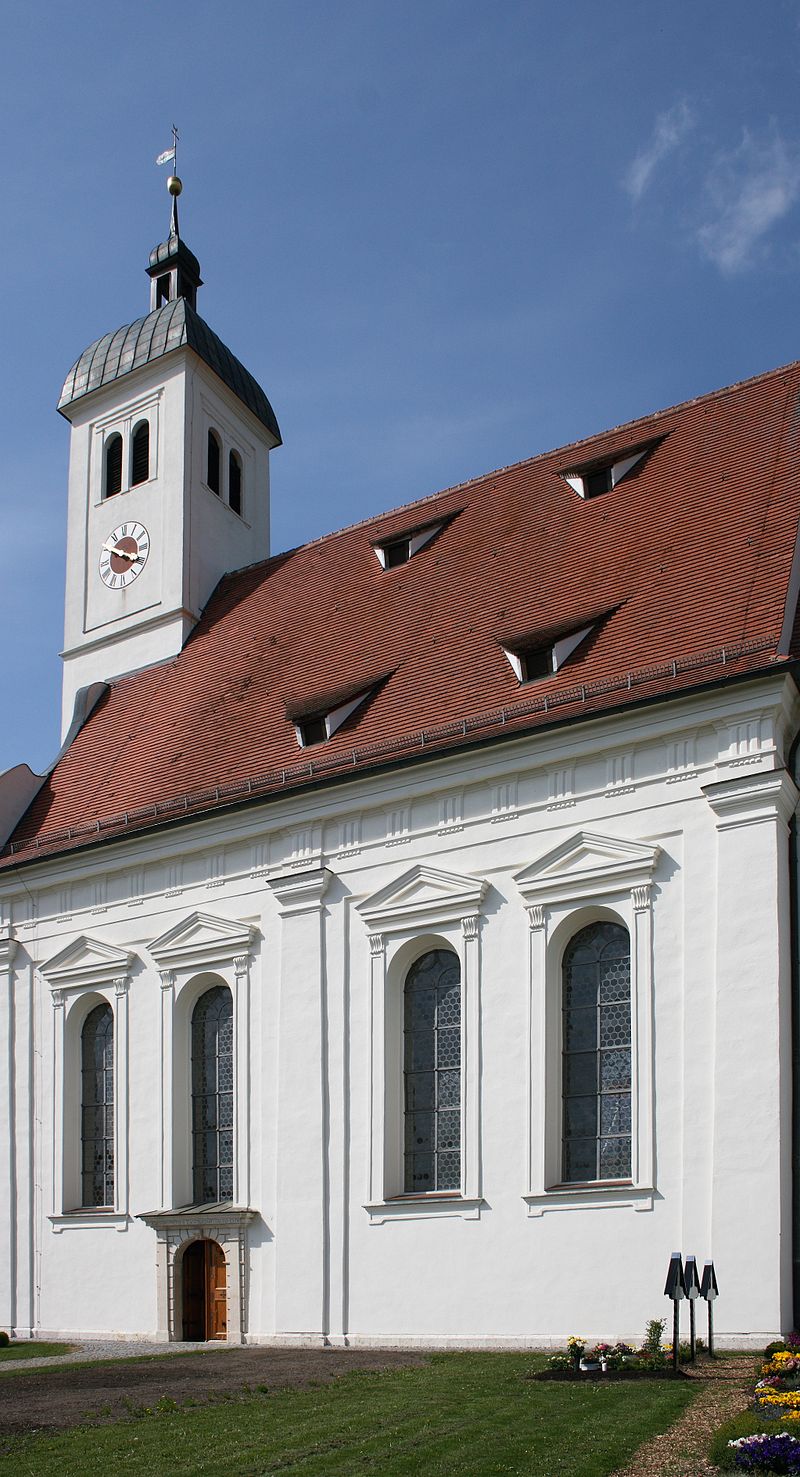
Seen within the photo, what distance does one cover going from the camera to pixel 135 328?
35531 millimetres

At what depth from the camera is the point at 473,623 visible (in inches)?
966

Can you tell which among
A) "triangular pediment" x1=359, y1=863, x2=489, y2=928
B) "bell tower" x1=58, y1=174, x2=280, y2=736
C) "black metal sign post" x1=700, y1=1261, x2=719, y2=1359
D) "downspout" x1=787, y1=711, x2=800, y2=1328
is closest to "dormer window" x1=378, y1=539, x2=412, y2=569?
"bell tower" x1=58, y1=174, x2=280, y2=736

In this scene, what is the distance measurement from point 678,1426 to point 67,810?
63.3 ft

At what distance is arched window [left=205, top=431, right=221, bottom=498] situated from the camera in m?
34.5

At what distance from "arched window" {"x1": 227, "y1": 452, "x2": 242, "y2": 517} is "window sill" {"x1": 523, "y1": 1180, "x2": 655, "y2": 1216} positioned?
19.8m

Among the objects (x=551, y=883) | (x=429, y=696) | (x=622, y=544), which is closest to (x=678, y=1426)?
(x=551, y=883)

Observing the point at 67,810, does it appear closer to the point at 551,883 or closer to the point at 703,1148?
the point at 551,883

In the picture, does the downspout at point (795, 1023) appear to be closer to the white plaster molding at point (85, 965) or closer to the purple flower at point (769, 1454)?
the purple flower at point (769, 1454)

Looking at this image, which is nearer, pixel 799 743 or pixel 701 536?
pixel 799 743

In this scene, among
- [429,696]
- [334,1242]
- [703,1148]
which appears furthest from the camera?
[429,696]

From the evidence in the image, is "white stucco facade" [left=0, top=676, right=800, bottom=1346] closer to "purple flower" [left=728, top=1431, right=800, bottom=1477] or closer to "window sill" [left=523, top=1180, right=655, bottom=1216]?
"window sill" [left=523, top=1180, right=655, bottom=1216]

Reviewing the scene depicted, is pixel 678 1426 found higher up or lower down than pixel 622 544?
lower down

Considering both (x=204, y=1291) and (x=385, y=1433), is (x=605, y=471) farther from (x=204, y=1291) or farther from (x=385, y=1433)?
(x=385, y=1433)

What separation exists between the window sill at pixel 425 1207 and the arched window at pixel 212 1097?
3.61m
